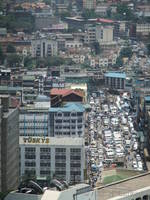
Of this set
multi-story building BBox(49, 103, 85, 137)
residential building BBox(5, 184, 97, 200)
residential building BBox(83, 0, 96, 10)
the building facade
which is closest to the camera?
residential building BBox(5, 184, 97, 200)

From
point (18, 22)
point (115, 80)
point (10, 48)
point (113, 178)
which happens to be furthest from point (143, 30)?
point (113, 178)

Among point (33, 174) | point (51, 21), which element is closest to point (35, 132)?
point (33, 174)

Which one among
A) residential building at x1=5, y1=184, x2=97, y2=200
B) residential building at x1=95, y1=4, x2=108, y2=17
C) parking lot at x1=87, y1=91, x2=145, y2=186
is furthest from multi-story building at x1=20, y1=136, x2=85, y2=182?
residential building at x1=95, y1=4, x2=108, y2=17

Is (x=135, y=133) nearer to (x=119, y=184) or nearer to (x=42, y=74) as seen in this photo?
(x=42, y=74)

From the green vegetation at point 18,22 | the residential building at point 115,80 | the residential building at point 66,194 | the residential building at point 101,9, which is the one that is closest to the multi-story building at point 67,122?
the residential building at point 115,80

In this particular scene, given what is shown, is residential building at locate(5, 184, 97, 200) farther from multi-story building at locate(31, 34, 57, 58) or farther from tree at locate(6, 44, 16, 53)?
tree at locate(6, 44, 16, 53)

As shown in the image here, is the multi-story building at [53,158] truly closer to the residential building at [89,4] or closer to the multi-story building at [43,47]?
the multi-story building at [43,47]
